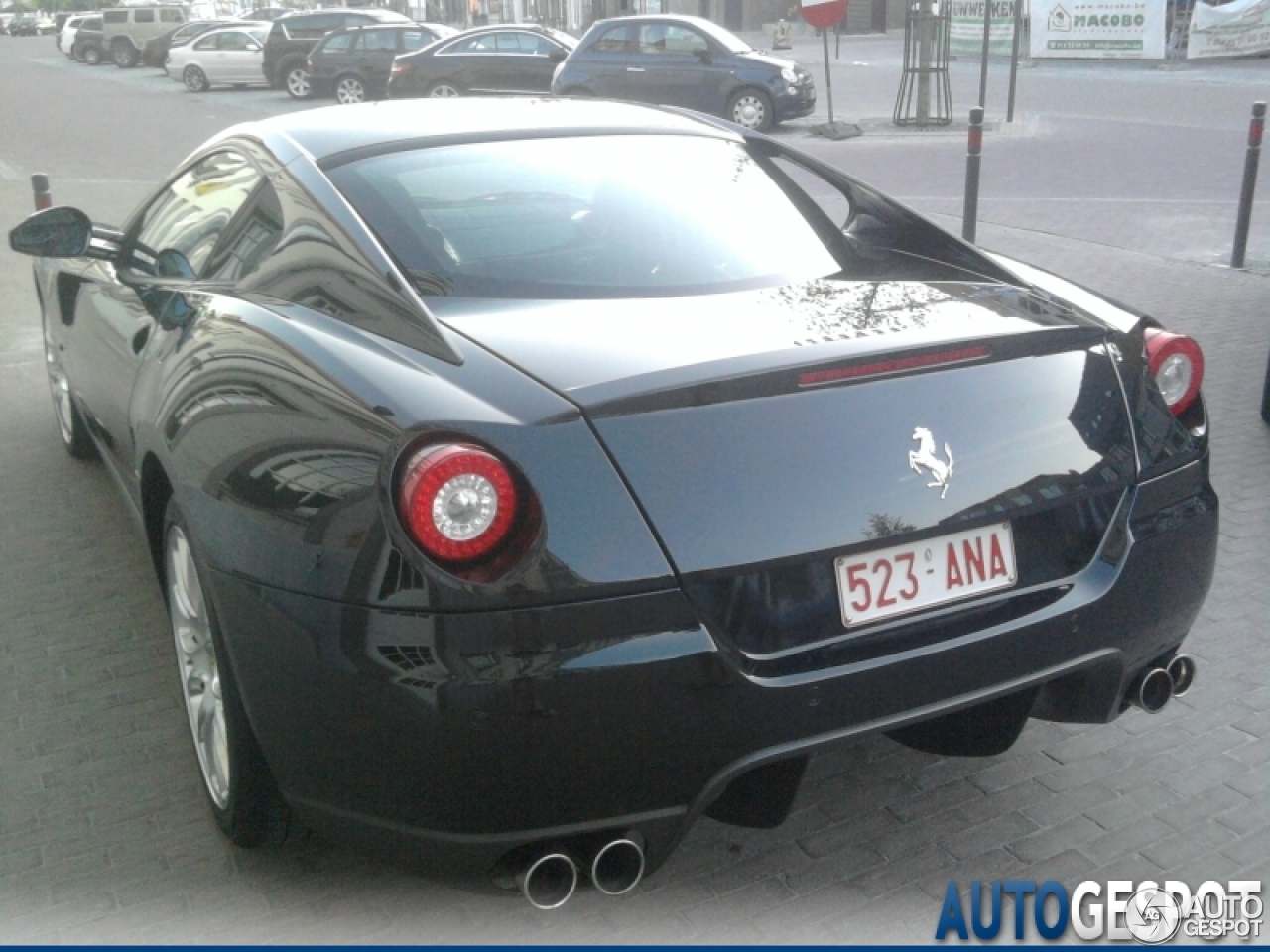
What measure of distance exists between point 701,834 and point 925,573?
904 millimetres

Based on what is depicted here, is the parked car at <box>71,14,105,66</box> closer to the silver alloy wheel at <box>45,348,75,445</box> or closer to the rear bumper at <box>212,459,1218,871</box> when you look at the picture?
the silver alloy wheel at <box>45,348,75,445</box>

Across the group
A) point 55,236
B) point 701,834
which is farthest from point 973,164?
point 701,834

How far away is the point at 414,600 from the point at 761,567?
1.93 feet

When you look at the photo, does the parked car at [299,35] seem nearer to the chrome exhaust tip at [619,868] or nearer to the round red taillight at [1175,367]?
the round red taillight at [1175,367]

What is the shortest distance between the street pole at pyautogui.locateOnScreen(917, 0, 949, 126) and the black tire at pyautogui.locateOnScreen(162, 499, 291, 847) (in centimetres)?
1806

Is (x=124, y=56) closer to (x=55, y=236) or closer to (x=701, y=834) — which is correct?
(x=55, y=236)

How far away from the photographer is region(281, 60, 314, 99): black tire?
30656 millimetres

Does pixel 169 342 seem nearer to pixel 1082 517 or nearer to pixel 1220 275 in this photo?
pixel 1082 517

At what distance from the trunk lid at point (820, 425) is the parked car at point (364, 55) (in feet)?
88.2

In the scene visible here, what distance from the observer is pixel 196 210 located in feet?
13.3

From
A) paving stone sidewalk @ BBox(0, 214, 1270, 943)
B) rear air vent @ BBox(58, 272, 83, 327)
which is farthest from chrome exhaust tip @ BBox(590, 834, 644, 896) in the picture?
rear air vent @ BBox(58, 272, 83, 327)

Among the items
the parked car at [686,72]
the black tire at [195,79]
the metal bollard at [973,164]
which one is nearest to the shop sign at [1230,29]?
the parked car at [686,72]

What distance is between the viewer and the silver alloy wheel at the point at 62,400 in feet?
18.8

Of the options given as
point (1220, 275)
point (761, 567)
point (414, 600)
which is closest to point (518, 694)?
point (414, 600)
